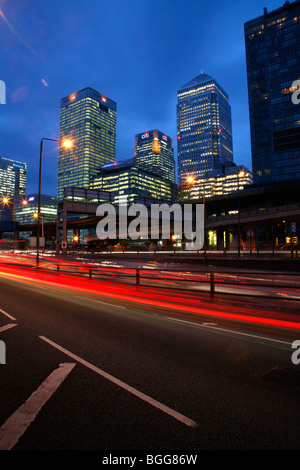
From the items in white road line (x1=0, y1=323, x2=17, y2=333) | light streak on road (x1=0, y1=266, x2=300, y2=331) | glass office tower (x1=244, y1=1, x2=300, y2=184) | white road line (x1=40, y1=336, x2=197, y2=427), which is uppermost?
glass office tower (x1=244, y1=1, x2=300, y2=184)

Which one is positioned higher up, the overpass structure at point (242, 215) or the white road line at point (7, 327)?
the overpass structure at point (242, 215)

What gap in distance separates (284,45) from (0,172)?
16639cm

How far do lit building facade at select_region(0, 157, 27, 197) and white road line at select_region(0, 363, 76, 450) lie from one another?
120 m

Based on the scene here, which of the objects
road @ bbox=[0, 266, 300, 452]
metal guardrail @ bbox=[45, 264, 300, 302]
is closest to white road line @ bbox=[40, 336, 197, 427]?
road @ bbox=[0, 266, 300, 452]

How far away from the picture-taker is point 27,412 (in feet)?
11.2

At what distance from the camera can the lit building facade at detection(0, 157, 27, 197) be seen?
112125 millimetres

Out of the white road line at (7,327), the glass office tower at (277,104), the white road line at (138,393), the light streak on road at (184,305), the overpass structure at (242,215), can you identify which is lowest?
the light streak on road at (184,305)

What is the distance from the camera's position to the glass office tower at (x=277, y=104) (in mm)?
139375

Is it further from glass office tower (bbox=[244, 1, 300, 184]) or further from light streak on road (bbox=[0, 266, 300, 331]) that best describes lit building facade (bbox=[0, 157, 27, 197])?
glass office tower (bbox=[244, 1, 300, 184])

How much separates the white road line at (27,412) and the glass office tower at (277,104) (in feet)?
501

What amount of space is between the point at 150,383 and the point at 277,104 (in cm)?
17369

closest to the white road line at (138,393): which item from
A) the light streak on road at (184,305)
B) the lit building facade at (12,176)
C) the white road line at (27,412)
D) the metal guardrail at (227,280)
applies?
the white road line at (27,412)

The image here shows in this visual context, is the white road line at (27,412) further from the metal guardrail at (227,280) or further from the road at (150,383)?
the metal guardrail at (227,280)

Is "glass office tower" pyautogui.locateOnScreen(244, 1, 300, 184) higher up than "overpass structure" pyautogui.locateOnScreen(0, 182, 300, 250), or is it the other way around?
"glass office tower" pyautogui.locateOnScreen(244, 1, 300, 184)
